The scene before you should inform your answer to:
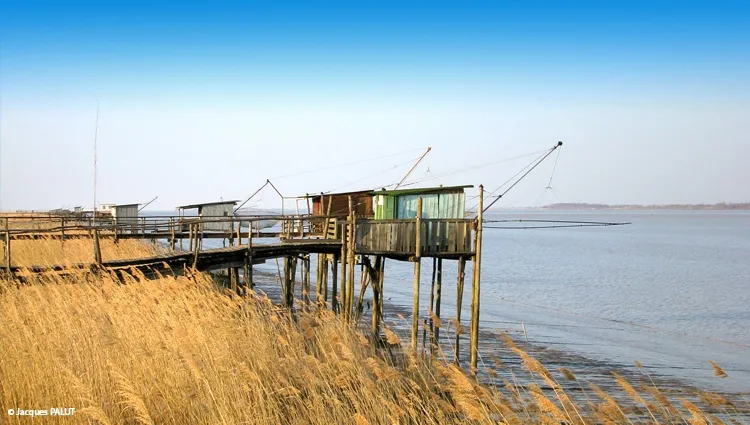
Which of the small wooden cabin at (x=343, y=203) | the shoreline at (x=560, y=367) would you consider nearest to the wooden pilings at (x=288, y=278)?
the shoreline at (x=560, y=367)

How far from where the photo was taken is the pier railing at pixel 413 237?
21.7m

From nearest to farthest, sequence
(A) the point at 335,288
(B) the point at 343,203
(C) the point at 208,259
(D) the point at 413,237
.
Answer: (C) the point at 208,259
(D) the point at 413,237
(A) the point at 335,288
(B) the point at 343,203

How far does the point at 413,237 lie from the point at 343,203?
14241mm

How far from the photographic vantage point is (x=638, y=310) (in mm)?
38562

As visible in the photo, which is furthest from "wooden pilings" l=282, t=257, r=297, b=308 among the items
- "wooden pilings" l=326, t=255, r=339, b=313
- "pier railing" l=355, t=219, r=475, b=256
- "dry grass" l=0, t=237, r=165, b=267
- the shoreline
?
"dry grass" l=0, t=237, r=165, b=267

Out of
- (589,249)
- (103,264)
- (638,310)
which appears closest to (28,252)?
(103,264)

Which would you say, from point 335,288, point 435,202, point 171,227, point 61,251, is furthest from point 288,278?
point 61,251

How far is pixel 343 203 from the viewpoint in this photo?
35656 millimetres

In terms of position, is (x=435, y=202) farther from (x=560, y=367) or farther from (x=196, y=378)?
(x=196, y=378)

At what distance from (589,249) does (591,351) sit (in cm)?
7047

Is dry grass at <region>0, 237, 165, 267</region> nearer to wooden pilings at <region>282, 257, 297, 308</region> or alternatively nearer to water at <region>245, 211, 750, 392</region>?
wooden pilings at <region>282, 257, 297, 308</region>

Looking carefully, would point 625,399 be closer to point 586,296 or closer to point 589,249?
point 586,296

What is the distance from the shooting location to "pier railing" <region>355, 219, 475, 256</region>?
21734 millimetres

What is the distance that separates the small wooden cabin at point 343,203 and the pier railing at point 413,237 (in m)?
10.8
